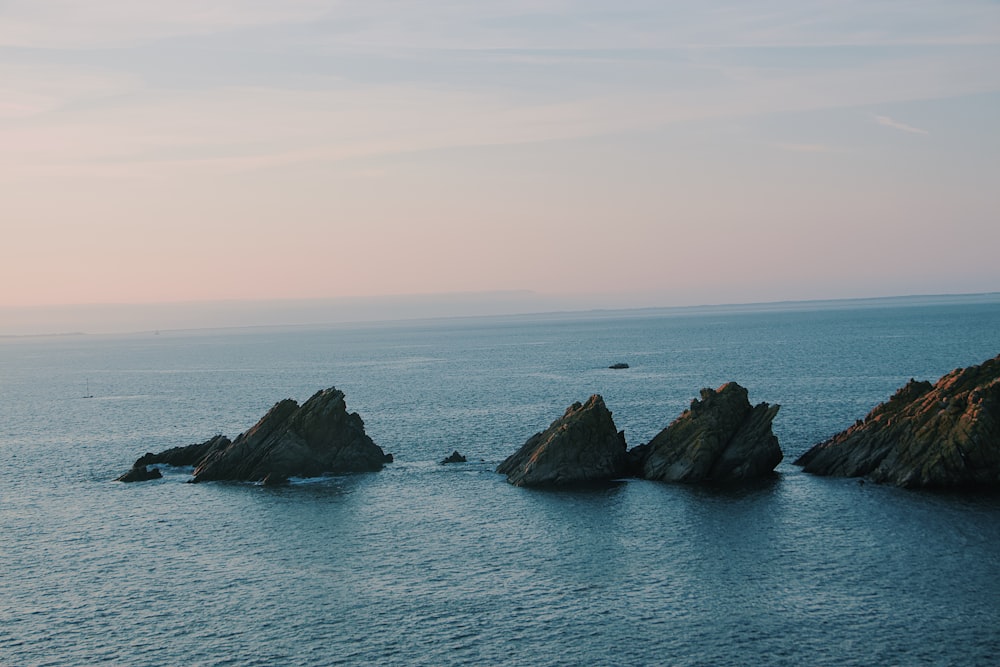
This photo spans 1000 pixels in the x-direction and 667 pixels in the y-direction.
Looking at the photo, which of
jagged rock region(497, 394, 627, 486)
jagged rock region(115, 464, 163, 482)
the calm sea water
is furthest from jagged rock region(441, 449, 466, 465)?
jagged rock region(115, 464, 163, 482)

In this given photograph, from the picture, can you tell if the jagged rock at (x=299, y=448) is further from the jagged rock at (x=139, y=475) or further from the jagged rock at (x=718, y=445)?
the jagged rock at (x=718, y=445)

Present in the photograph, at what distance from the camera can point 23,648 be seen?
5472 cm

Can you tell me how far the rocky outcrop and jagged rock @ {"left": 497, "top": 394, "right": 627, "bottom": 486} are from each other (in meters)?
19.0

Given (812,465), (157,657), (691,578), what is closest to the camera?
(157,657)

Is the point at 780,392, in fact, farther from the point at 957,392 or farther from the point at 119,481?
the point at 119,481

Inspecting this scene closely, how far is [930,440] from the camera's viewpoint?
83812 mm

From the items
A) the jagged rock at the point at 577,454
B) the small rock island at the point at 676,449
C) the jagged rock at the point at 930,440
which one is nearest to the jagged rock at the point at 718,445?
the small rock island at the point at 676,449

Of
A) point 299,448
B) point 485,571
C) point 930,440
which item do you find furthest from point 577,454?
point 930,440

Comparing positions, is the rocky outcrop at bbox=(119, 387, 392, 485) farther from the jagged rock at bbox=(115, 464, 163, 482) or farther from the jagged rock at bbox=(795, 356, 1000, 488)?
the jagged rock at bbox=(795, 356, 1000, 488)

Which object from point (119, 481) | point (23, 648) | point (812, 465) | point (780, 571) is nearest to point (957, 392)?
point (812, 465)

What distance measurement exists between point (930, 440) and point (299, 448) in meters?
62.1

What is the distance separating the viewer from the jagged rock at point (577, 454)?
3607 inches

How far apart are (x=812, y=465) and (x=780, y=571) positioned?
31.8 m

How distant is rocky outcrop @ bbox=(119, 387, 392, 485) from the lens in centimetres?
10006
